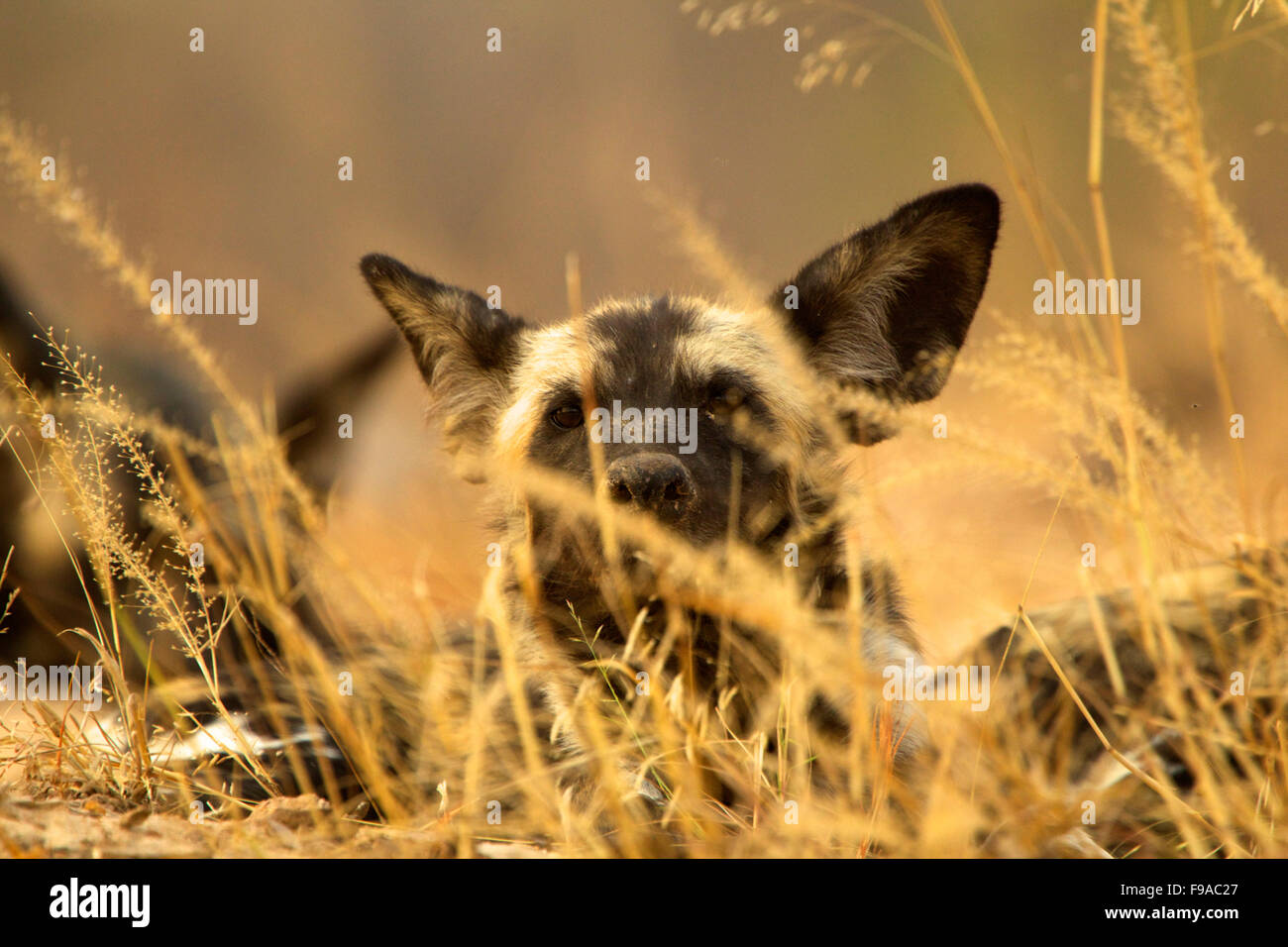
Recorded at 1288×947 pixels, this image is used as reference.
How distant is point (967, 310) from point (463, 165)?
4660mm

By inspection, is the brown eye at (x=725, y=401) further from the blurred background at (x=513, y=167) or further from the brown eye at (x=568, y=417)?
the blurred background at (x=513, y=167)

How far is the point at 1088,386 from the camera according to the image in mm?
2127

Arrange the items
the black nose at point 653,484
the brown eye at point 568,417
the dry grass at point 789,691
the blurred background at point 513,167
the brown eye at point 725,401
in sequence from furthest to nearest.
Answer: the blurred background at point 513,167 < the brown eye at point 568,417 < the brown eye at point 725,401 < the black nose at point 653,484 < the dry grass at point 789,691

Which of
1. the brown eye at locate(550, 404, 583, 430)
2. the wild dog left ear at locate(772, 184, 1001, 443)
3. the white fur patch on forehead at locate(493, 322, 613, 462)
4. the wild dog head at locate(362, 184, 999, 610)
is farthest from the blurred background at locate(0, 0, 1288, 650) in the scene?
the brown eye at locate(550, 404, 583, 430)

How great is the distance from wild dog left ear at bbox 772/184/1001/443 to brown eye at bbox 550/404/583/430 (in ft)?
2.73

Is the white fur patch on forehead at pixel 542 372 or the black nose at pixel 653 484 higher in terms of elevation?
the white fur patch on forehead at pixel 542 372

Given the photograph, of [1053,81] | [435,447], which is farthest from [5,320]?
[1053,81]

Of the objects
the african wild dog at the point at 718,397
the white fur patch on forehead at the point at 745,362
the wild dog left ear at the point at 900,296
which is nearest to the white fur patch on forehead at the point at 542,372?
the african wild dog at the point at 718,397

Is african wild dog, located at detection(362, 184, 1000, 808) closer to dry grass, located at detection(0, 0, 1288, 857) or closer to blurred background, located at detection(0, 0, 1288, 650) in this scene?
dry grass, located at detection(0, 0, 1288, 857)

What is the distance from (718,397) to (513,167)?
4.50 m

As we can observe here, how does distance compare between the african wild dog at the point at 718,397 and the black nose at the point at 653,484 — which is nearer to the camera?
the black nose at the point at 653,484

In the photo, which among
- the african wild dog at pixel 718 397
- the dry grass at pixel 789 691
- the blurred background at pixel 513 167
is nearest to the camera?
the dry grass at pixel 789 691

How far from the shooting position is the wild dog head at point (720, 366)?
308cm

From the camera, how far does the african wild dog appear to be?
299 cm
